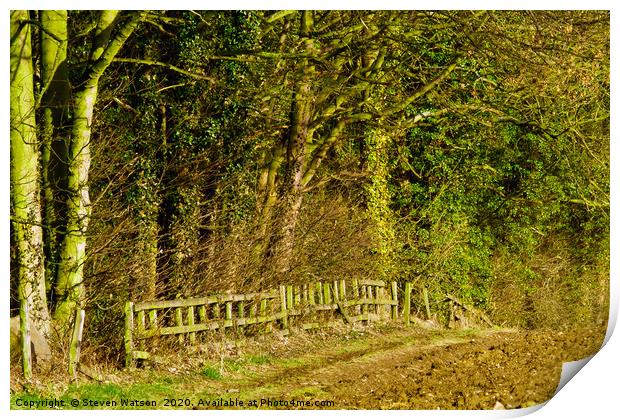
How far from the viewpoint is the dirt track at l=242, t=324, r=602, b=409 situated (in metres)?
9.77

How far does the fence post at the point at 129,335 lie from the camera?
1005cm

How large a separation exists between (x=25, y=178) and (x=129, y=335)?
1839 millimetres

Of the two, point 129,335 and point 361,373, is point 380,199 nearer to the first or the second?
point 361,373

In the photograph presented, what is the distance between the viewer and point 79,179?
10070 mm

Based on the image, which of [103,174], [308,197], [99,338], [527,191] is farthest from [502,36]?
[99,338]

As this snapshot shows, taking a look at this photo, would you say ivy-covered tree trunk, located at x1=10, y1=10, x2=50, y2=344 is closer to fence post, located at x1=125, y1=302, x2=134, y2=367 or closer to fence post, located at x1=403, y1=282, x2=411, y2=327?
fence post, located at x1=125, y1=302, x2=134, y2=367

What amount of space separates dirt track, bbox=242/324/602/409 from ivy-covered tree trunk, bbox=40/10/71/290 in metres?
2.47

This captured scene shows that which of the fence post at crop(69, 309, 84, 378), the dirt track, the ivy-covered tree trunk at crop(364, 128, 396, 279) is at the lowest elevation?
the dirt track

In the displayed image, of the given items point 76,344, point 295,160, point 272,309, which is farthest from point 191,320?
point 295,160

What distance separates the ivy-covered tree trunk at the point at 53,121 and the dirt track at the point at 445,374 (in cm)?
247

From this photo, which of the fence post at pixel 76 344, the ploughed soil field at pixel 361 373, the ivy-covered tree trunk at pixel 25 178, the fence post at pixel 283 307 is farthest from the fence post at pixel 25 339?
the fence post at pixel 283 307

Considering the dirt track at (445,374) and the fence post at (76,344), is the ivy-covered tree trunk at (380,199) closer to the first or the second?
the dirt track at (445,374)

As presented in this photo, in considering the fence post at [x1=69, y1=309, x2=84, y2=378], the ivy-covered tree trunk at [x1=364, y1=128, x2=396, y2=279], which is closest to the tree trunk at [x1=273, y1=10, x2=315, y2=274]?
the ivy-covered tree trunk at [x1=364, y1=128, x2=396, y2=279]

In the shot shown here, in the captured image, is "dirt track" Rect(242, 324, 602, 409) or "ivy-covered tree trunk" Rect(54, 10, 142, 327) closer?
"dirt track" Rect(242, 324, 602, 409)
